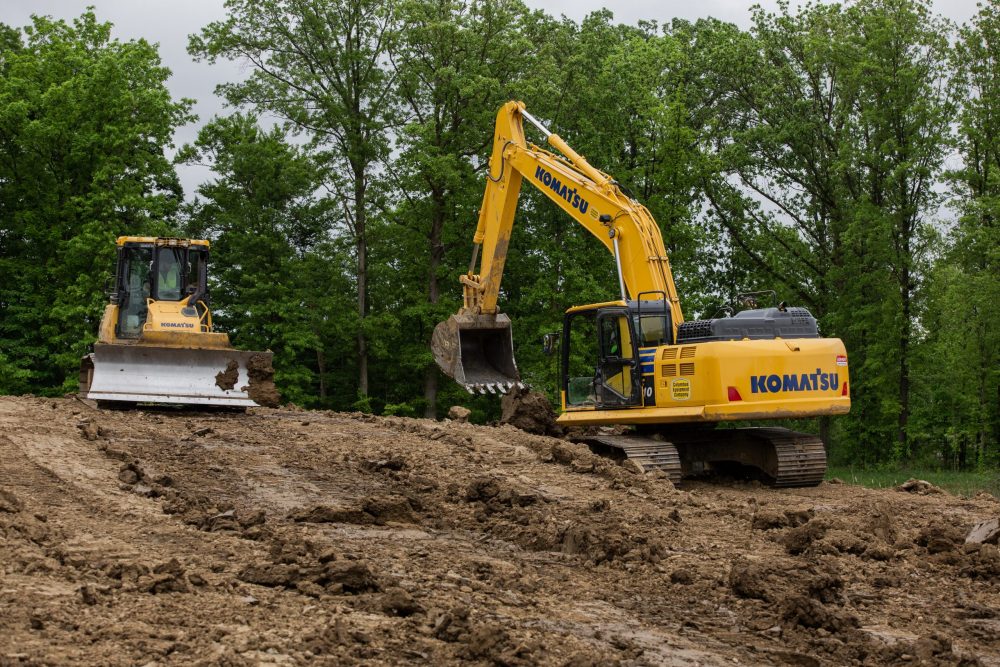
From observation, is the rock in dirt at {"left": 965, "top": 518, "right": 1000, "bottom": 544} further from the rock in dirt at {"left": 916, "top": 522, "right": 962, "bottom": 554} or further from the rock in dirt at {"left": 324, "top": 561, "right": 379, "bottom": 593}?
the rock in dirt at {"left": 324, "top": 561, "right": 379, "bottom": 593}

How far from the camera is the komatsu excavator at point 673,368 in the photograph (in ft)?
43.7

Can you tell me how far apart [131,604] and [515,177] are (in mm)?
12819

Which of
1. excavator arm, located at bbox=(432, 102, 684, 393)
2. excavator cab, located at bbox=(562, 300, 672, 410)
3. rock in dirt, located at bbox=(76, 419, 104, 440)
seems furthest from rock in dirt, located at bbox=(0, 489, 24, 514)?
excavator arm, located at bbox=(432, 102, 684, 393)

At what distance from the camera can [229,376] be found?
57.1 feet

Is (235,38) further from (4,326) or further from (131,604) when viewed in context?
(131,604)

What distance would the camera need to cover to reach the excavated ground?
5.82m

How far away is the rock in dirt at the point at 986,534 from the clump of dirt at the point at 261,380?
11239 millimetres

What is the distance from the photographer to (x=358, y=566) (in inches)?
272

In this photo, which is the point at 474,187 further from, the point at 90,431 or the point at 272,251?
the point at 90,431

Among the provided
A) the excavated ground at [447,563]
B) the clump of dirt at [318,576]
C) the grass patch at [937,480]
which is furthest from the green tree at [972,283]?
the clump of dirt at [318,576]

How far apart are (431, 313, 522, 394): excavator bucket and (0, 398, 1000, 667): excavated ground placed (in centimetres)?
431

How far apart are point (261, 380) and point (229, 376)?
0.95 meters

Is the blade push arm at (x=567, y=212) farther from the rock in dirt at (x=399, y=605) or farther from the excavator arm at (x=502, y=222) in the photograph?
the rock in dirt at (x=399, y=605)

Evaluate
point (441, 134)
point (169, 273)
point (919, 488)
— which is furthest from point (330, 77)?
point (919, 488)
